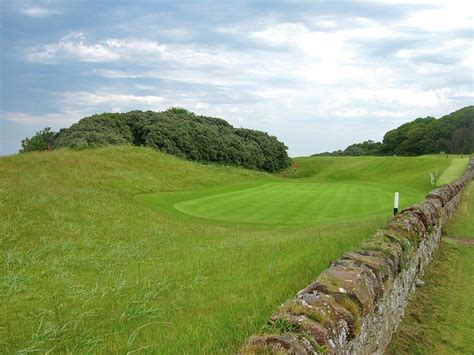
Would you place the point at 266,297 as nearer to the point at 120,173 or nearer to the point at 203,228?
the point at 203,228

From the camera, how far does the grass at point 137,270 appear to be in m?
4.60

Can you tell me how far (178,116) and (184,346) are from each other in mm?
66269

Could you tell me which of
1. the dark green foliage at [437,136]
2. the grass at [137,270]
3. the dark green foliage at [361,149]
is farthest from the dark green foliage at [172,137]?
the dark green foliage at [361,149]

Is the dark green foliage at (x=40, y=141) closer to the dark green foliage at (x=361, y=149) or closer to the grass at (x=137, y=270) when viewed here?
the grass at (x=137, y=270)

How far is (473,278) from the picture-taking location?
344 inches

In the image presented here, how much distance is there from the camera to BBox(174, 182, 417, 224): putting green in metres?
16.8

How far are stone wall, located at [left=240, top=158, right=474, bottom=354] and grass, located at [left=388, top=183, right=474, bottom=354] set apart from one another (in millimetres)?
239

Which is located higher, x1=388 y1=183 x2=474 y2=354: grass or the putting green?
the putting green

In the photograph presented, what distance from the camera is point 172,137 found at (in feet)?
189

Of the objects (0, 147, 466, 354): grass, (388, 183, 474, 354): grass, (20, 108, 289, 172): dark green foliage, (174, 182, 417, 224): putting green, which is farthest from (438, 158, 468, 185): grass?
(20, 108, 289, 172): dark green foliage

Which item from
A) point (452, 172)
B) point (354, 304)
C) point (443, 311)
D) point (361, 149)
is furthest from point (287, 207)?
point (361, 149)

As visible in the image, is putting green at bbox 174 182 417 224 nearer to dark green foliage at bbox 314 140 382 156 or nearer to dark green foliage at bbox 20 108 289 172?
dark green foliage at bbox 20 108 289 172

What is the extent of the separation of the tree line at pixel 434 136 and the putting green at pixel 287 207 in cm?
7374

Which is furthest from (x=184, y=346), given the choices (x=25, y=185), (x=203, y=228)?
(x=25, y=185)
